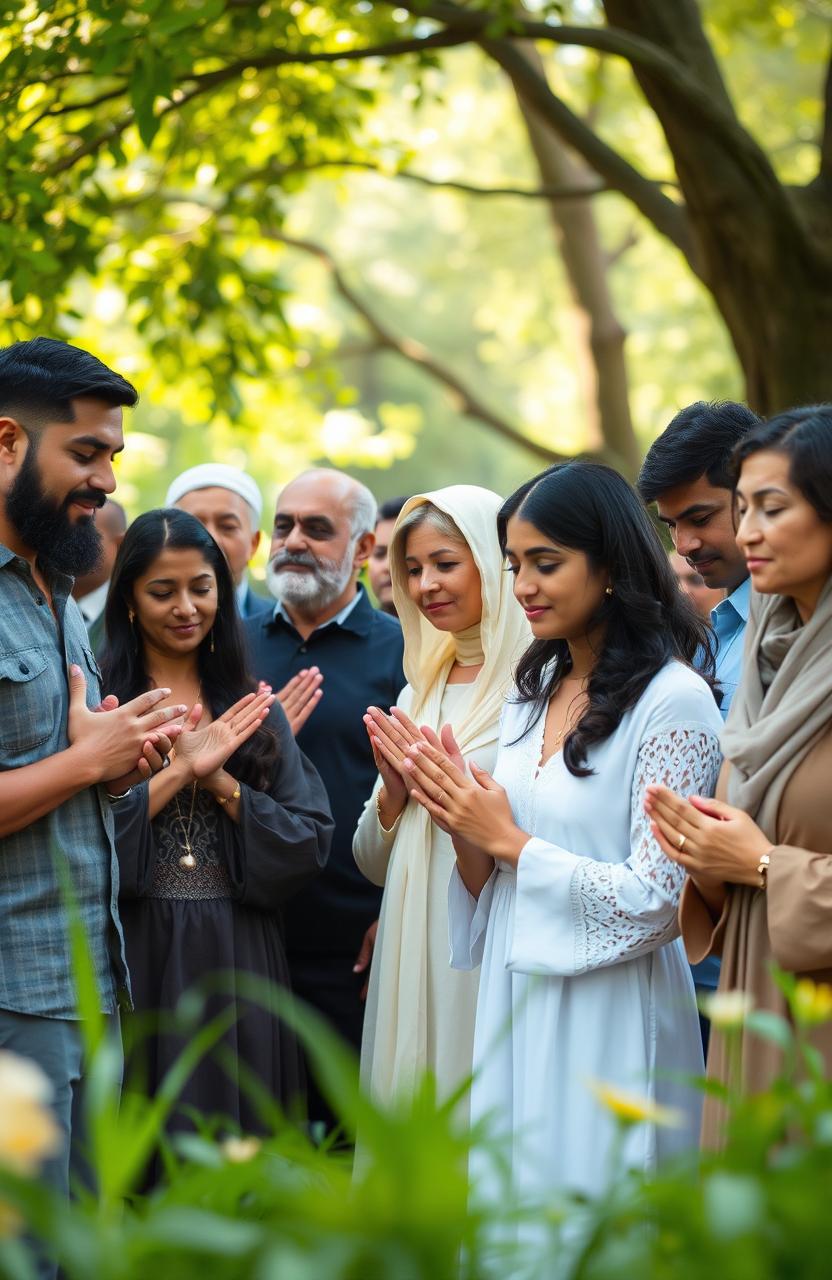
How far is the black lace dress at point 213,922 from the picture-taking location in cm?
407

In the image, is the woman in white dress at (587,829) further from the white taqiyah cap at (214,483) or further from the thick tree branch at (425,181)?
the thick tree branch at (425,181)

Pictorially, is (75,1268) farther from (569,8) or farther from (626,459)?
(626,459)

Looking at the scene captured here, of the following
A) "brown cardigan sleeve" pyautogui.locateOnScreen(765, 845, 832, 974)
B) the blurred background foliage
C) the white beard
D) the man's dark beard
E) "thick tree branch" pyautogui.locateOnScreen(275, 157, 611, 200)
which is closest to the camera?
"brown cardigan sleeve" pyautogui.locateOnScreen(765, 845, 832, 974)

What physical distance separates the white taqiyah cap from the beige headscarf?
10.8 feet

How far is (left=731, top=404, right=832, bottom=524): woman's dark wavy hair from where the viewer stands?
9.41 feet

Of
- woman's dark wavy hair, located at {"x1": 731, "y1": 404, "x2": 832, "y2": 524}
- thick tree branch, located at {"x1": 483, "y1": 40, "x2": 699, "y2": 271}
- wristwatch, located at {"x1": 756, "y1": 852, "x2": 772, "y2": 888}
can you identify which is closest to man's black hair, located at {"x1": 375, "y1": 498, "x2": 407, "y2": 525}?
thick tree branch, located at {"x1": 483, "y1": 40, "x2": 699, "y2": 271}

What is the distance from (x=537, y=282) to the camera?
866 inches

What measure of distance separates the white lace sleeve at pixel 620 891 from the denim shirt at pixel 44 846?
963 millimetres

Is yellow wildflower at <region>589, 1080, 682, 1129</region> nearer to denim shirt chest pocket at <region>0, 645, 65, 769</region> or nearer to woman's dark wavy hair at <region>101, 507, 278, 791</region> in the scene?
denim shirt chest pocket at <region>0, 645, 65, 769</region>

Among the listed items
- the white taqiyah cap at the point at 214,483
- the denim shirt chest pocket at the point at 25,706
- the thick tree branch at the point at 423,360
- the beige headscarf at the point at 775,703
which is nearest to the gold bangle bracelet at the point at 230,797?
the denim shirt chest pocket at the point at 25,706

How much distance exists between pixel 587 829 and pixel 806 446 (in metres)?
1.00

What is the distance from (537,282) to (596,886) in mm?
19733

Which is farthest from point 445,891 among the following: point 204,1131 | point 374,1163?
point 374,1163

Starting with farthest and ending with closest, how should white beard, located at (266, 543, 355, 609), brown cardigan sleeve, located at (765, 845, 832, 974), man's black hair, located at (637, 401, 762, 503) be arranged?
white beard, located at (266, 543, 355, 609) → man's black hair, located at (637, 401, 762, 503) → brown cardigan sleeve, located at (765, 845, 832, 974)
